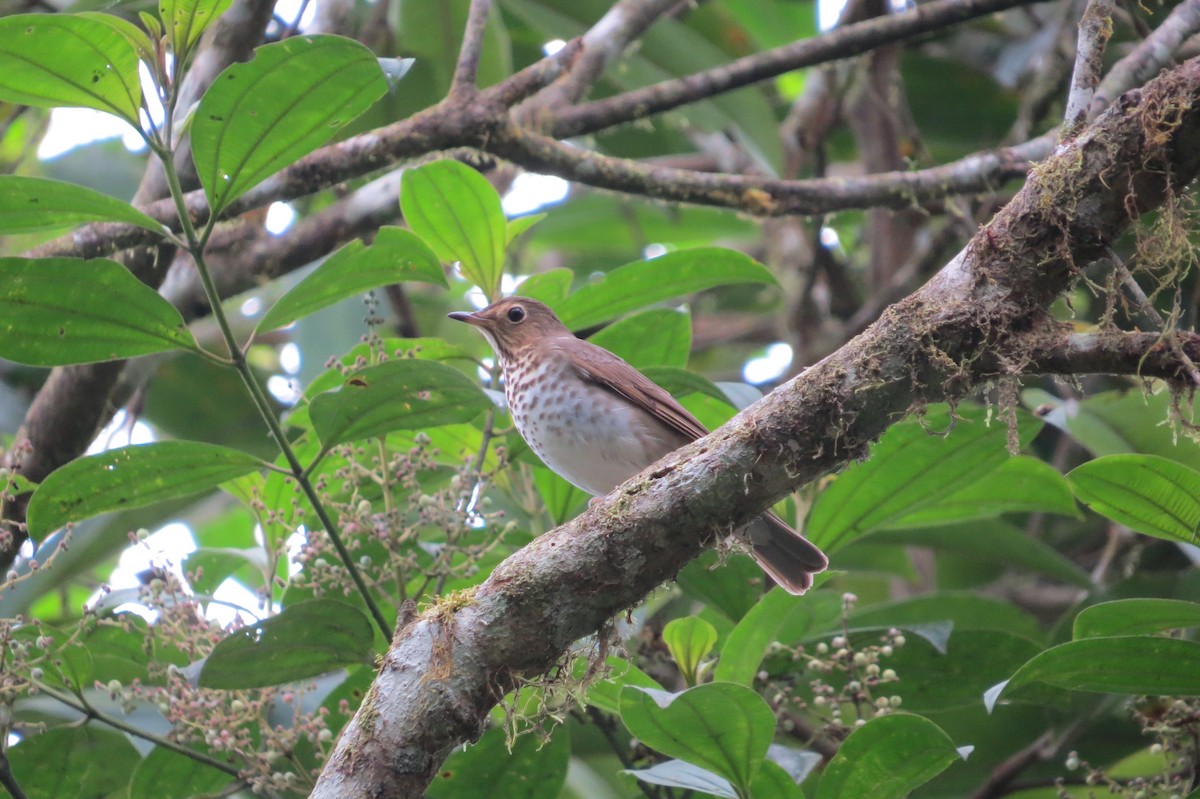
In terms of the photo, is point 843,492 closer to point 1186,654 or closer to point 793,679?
point 793,679

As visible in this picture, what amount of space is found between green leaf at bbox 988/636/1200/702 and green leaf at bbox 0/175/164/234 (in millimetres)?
2108

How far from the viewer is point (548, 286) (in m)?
3.63

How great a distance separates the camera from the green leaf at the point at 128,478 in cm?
277

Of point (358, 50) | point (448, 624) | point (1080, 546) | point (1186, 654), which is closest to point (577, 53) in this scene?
point (358, 50)

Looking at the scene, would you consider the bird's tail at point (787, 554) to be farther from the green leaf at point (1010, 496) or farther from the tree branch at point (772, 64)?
the tree branch at point (772, 64)

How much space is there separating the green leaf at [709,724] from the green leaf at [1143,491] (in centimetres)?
88

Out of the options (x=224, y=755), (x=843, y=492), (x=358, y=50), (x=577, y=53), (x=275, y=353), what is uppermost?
(x=275, y=353)

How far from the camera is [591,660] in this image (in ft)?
8.61

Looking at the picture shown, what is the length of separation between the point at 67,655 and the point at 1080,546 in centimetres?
443

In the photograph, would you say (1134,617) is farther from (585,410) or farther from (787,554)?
(585,410)

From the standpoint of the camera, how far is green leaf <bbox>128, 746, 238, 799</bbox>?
3.06 m

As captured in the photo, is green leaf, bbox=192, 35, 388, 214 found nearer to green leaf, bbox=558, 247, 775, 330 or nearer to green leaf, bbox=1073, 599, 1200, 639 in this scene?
green leaf, bbox=558, 247, 775, 330

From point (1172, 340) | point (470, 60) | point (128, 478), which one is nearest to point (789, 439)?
point (1172, 340)

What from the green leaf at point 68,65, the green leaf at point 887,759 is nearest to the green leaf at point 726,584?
the green leaf at point 887,759
